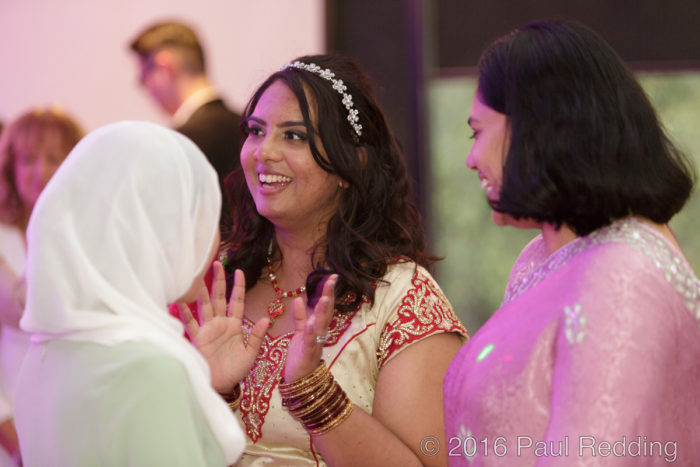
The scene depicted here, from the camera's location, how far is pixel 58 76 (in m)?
4.88

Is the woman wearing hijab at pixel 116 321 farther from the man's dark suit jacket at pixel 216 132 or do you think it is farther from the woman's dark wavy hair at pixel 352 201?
the man's dark suit jacket at pixel 216 132

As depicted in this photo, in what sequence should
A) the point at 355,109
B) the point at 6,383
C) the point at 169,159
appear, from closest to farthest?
1. the point at 169,159
2. the point at 355,109
3. the point at 6,383

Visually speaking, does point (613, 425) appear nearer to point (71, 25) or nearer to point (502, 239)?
point (502, 239)

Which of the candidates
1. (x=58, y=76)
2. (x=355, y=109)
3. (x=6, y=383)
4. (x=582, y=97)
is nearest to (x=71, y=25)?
(x=58, y=76)

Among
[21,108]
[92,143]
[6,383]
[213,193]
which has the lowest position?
[6,383]

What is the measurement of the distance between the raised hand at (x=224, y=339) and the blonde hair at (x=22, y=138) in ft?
5.93

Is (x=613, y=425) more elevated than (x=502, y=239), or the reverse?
(x=613, y=425)

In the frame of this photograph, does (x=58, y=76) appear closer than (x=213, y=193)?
No

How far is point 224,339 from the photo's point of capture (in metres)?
1.94

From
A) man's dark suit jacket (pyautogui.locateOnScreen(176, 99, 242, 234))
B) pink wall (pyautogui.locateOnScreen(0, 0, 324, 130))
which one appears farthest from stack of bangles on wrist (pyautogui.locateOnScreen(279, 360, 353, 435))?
pink wall (pyautogui.locateOnScreen(0, 0, 324, 130))

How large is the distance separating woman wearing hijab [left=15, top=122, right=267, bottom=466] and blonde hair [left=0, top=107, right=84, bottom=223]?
2.14m

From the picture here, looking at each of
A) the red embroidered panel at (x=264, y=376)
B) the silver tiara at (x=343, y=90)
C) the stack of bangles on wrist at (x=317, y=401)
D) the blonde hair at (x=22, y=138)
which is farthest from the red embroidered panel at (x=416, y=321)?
the blonde hair at (x=22, y=138)

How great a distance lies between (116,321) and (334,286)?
0.78 meters

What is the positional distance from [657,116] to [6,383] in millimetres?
2638
